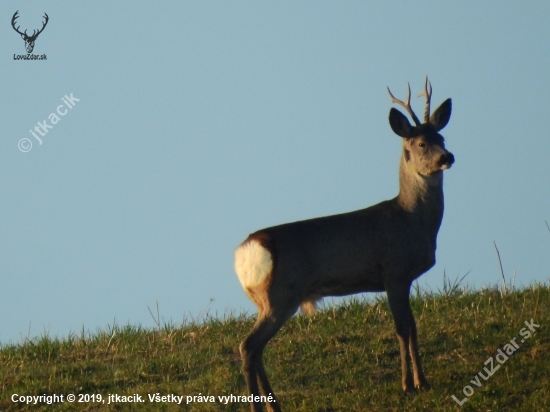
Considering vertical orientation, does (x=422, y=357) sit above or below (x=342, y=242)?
below

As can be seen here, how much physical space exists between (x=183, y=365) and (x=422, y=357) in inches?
82.9

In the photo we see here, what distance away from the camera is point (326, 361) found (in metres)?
9.30

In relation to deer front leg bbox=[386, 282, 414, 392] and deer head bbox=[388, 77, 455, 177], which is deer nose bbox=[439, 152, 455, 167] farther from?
deer front leg bbox=[386, 282, 414, 392]

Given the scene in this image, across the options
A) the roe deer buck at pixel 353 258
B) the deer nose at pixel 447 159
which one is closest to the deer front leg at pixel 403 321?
the roe deer buck at pixel 353 258

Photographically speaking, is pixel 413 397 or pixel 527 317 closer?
pixel 413 397

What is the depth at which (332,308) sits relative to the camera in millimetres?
10906

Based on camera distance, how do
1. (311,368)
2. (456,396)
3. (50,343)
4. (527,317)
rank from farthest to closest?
(50,343), (527,317), (311,368), (456,396)

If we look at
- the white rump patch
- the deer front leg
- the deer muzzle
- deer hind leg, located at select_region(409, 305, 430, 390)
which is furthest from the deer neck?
the white rump patch

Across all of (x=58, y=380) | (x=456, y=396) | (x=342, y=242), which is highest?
(x=342, y=242)

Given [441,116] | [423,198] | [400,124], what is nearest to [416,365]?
[423,198]

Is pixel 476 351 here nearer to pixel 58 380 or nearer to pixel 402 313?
pixel 402 313

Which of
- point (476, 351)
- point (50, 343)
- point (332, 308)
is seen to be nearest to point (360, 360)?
point (476, 351)

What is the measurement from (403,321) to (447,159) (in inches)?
58.8

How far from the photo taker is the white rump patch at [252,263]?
8461mm
